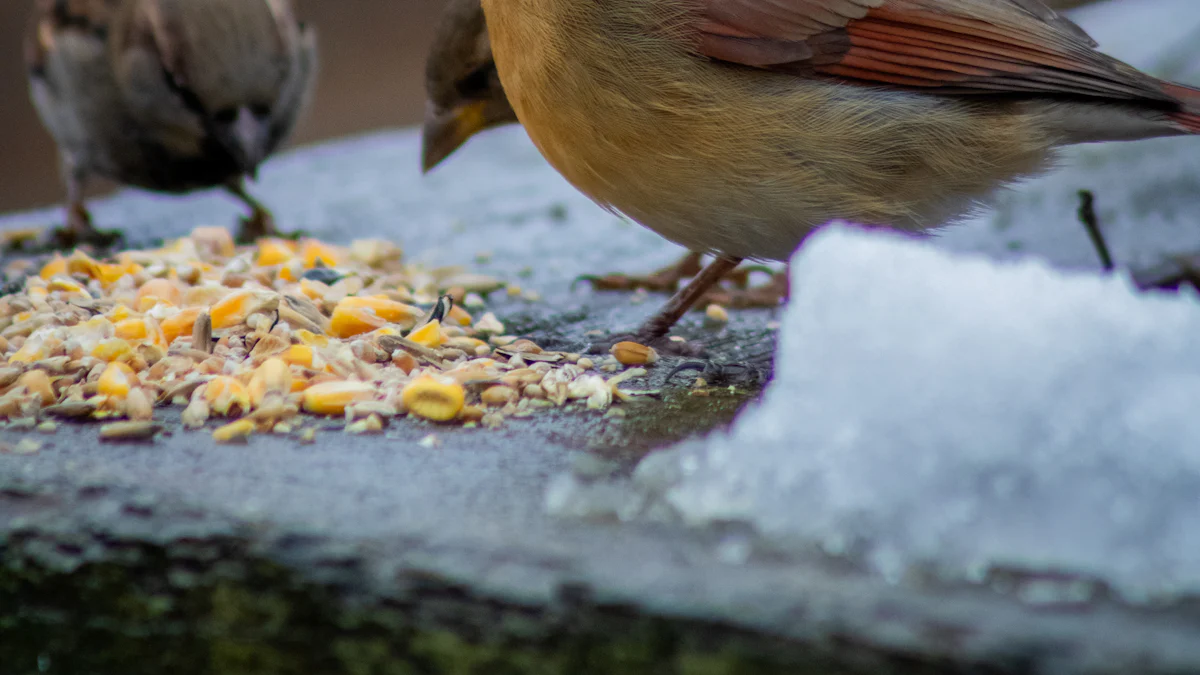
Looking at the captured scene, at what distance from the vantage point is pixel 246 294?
8.67 ft

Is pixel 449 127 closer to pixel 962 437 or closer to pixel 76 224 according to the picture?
pixel 76 224

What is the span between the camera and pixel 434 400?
209cm

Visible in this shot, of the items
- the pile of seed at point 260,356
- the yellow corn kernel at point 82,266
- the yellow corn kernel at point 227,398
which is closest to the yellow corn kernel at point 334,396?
the pile of seed at point 260,356

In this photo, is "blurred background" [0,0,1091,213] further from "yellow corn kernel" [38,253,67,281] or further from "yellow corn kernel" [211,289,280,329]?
"yellow corn kernel" [211,289,280,329]

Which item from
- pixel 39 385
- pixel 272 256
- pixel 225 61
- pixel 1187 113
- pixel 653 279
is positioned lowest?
pixel 39 385

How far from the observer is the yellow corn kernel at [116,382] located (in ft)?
7.06

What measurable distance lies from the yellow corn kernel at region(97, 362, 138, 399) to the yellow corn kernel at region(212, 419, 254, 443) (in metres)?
0.28

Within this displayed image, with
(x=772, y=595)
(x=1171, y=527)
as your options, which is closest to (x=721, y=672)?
(x=772, y=595)

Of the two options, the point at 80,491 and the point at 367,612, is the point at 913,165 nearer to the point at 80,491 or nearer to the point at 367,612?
the point at 367,612

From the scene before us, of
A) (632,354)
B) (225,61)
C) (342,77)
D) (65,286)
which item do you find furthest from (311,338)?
(342,77)

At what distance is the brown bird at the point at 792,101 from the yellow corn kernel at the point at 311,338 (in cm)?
67

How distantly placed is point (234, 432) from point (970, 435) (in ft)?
4.13

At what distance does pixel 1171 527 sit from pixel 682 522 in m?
0.60

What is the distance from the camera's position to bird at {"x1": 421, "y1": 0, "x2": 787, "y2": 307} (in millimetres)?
3283
